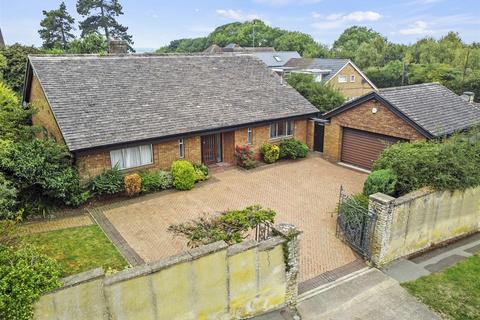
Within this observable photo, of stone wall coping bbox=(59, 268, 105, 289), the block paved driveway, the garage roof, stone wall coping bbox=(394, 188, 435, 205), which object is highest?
the garage roof

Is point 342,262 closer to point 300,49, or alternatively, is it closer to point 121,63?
point 121,63

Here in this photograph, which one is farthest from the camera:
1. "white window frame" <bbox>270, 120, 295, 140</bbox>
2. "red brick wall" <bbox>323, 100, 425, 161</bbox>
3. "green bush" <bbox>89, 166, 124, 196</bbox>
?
"white window frame" <bbox>270, 120, 295, 140</bbox>

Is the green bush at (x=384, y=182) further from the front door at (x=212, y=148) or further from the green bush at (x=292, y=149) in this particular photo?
the front door at (x=212, y=148)

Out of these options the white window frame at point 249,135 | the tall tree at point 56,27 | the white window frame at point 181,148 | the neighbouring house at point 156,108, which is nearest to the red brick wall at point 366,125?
the neighbouring house at point 156,108

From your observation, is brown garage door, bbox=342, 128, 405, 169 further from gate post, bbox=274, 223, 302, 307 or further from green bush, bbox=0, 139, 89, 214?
green bush, bbox=0, 139, 89, 214

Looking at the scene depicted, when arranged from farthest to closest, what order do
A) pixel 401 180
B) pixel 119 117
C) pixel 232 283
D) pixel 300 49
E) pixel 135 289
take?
pixel 300 49 → pixel 119 117 → pixel 401 180 → pixel 232 283 → pixel 135 289

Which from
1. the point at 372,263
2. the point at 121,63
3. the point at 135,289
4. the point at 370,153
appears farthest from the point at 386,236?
the point at 121,63

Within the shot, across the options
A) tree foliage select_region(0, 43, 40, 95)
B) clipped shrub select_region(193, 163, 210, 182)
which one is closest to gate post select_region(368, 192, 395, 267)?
clipped shrub select_region(193, 163, 210, 182)
